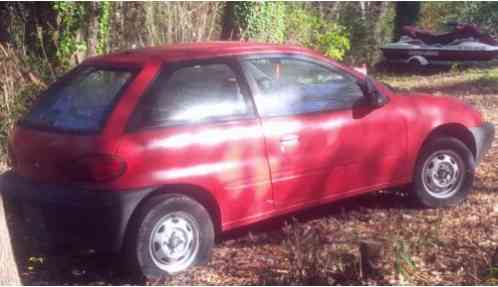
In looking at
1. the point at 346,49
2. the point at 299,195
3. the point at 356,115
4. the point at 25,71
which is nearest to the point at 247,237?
the point at 299,195

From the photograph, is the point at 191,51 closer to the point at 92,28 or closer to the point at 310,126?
the point at 310,126

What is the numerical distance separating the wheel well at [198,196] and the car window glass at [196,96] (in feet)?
1.43

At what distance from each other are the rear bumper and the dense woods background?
601mm

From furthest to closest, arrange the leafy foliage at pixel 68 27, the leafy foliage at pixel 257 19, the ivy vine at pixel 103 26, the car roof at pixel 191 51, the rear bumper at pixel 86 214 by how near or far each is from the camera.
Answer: the leafy foliage at pixel 257 19 < the ivy vine at pixel 103 26 < the leafy foliage at pixel 68 27 < the car roof at pixel 191 51 < the rear bumper at pixel 86 214

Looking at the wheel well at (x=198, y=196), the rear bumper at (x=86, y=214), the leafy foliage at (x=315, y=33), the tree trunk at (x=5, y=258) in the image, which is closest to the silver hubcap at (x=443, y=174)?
the wheel well at (x=198, y=196)

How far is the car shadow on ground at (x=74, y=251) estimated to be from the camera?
18.8 ft

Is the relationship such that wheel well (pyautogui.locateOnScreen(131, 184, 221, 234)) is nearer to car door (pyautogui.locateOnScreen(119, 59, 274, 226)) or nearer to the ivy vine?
car door (pyautogui.locateOnScreen(119, 59, 274, 226))

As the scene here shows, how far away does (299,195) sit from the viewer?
622 centimetres

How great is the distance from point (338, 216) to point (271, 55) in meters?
1.59

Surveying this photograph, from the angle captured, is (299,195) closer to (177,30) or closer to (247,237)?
(247,237)

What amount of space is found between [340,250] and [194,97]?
1480 millimetres

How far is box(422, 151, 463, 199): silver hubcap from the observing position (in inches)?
279

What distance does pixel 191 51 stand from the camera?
6020 mm

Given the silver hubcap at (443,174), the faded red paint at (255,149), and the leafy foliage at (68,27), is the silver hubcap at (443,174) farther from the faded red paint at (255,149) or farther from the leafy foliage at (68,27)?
the leafy foliage at (68,27)
